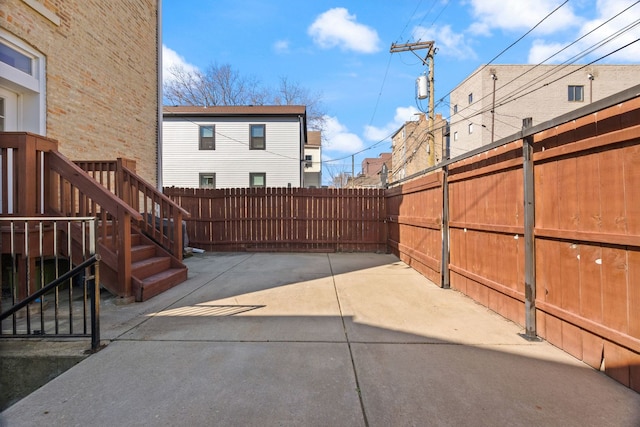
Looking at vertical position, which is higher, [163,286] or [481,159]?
[481,159]

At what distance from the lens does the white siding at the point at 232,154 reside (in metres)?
16.1

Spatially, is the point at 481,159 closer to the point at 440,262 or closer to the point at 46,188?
the point at 440,262

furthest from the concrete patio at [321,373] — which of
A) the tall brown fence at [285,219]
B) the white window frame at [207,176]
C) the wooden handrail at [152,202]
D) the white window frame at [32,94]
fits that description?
the white window frame at [207,176]

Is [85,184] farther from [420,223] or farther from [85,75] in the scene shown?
[420,223]

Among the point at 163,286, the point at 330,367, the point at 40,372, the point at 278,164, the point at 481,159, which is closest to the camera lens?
the point at 330,367

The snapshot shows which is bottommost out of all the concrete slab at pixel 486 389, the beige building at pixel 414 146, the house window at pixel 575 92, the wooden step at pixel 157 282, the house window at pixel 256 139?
the concrete slab at pixel 486 389

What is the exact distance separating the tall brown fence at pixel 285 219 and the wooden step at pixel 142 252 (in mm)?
4031

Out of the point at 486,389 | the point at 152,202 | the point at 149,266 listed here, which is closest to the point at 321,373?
the point at 486,389

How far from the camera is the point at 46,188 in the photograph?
4.16 meters

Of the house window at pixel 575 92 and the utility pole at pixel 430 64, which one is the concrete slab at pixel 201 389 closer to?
the utility pole at pixel 430 64

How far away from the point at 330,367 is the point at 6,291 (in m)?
4.44

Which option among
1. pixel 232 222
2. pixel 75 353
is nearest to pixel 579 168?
pixel 75 353

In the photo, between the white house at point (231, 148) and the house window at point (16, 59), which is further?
the white house at point (231, 148)

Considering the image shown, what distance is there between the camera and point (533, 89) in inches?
950
